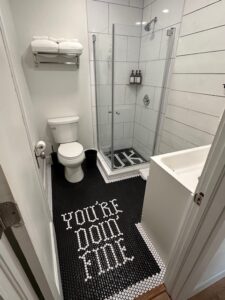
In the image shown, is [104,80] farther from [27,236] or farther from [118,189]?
[27,236]

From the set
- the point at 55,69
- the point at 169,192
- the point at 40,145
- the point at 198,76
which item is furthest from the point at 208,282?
the point at 55,69

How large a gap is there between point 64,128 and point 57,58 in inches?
35.7

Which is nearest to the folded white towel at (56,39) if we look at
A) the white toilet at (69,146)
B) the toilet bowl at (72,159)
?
the white toilet at (69,146)

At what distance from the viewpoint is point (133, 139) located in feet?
9.34

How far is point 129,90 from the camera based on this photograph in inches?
98.0

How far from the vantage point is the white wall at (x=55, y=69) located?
176cm

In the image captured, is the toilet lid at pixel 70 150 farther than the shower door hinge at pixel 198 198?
Yes

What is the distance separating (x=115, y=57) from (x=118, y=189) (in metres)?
1.80

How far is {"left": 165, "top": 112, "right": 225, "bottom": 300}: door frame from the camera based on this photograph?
56 centimetres

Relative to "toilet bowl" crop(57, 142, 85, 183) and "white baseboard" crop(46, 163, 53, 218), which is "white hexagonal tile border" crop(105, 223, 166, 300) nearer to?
"white baseboard" crop(46, 163, 53, 218)

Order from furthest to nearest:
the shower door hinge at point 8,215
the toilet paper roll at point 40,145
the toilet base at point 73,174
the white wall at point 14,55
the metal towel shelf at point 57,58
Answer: the toilet base at point 73,174 → the metal towel shelf at point 57,58 → the toilet paper roll at point 40,145 → the white wall at point 14,55 → the shower door hinge at point 8,215

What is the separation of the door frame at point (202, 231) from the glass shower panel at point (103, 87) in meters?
1.55

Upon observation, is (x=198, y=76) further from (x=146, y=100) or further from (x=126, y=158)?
(x=126, y=158)

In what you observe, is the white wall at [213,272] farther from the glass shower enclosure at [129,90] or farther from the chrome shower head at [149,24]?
the chrome shower head at [149,24]
